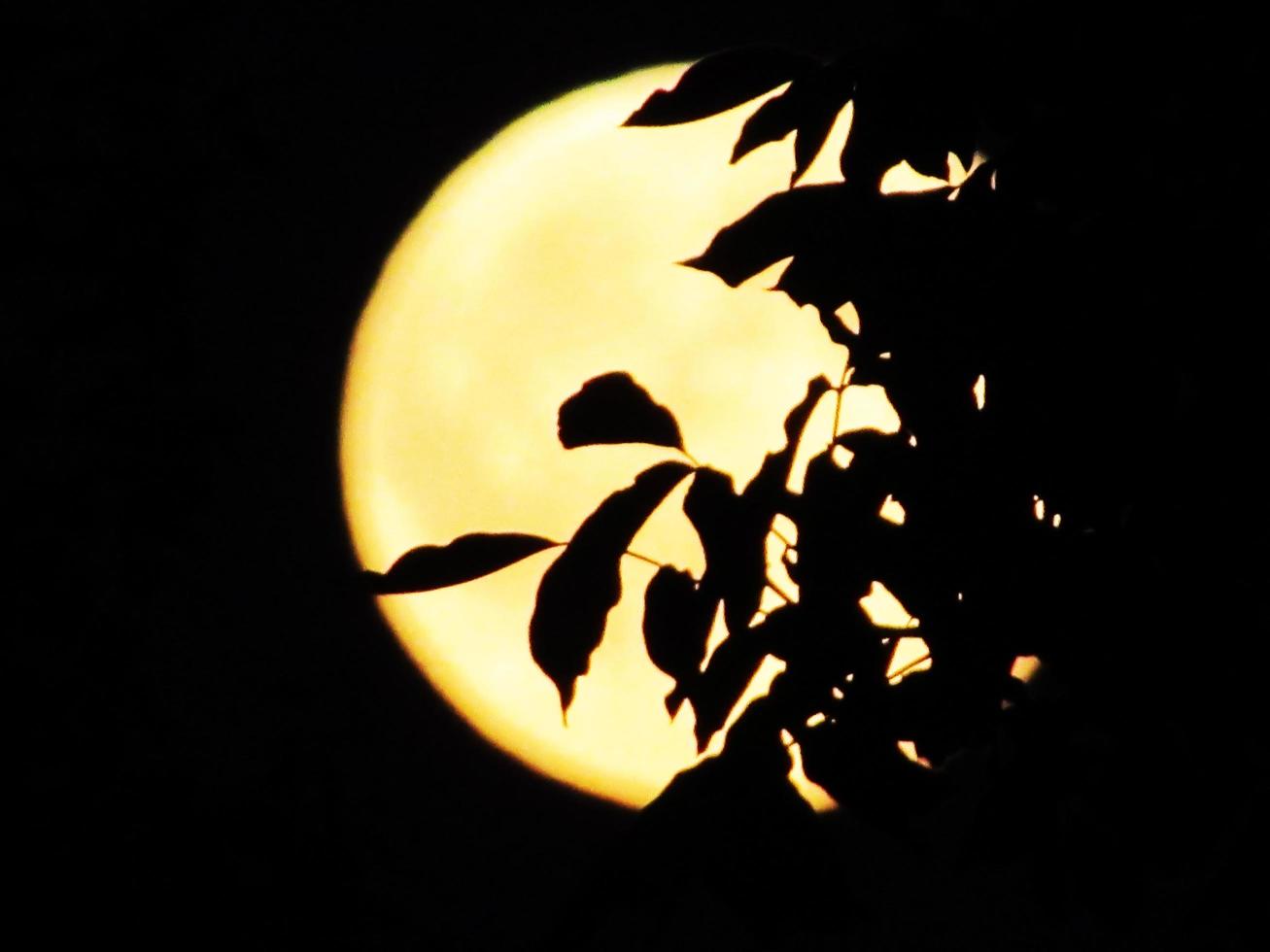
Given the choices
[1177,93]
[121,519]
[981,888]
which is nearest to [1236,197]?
[1177,93]

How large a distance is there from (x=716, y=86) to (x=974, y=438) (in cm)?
19

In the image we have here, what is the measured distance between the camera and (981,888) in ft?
5.55

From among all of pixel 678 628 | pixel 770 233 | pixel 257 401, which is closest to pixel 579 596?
pixel 678 628

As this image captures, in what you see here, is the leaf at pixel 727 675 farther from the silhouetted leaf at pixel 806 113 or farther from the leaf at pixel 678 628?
the silhouetted leaf at pixel 806 113

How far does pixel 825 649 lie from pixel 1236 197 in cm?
26

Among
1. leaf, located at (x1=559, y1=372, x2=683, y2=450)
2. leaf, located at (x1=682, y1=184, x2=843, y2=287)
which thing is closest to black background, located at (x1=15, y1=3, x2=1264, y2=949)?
leaf, located at (x1=559, y1=372, x2=683, y2=450)

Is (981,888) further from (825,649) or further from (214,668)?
(825,649)

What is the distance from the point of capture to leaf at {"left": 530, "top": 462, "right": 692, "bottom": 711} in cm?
68

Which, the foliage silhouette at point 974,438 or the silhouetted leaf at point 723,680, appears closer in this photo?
the foliage silhouette at point 974,438

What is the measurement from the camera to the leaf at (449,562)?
0.72 meters

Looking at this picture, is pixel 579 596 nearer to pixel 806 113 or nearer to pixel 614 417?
pixel 614 417

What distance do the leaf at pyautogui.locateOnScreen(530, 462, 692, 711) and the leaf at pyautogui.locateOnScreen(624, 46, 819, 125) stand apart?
18cm

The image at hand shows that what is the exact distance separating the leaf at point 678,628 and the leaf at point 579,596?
28 millimetres

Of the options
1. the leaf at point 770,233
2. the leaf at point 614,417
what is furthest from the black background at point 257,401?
the leaf at point 770,233
